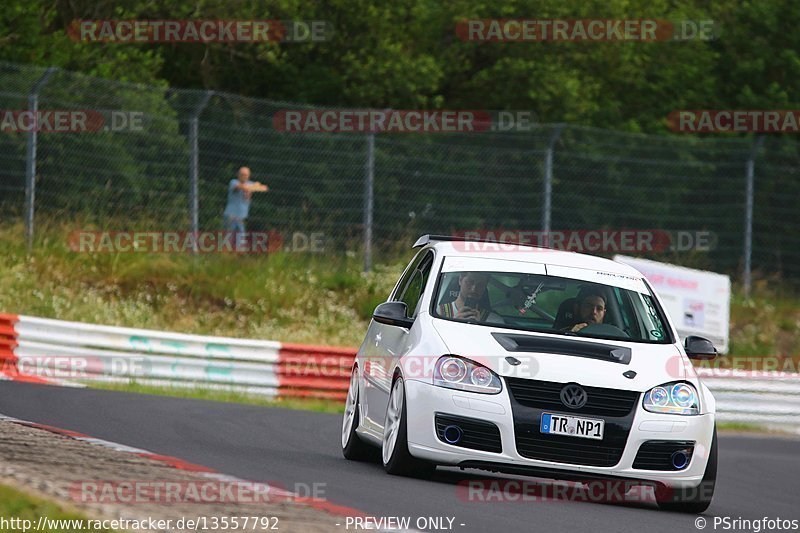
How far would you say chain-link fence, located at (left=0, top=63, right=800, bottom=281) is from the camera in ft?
68.8

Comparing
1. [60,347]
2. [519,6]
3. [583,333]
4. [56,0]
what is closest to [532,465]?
[583,333]

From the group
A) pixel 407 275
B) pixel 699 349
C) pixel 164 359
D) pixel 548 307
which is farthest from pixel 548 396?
pixel 164 359

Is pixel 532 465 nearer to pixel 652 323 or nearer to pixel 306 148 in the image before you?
pixel 652 323

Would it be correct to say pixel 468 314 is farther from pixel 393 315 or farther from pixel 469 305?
pixel 393 315

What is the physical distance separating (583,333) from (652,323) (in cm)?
65

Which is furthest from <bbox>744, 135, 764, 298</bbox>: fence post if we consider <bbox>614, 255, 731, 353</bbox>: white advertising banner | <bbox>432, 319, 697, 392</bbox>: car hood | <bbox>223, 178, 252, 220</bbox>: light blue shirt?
<bbox>432, 319, 697, 392</bbox>: car hood

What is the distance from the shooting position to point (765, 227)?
23906 mm

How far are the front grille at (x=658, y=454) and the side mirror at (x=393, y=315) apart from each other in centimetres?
174

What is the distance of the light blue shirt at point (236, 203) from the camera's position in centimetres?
2144

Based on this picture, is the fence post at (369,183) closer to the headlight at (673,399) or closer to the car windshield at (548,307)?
the car windshield at (548,307)

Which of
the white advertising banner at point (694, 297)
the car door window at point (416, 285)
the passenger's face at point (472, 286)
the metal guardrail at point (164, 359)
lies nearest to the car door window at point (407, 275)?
the car door window at point (416, 285)

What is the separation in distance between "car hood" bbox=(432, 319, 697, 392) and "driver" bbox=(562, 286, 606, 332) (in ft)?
1.53

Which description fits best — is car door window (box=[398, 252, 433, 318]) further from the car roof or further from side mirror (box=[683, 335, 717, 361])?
side mirror (box=[683, 335, 717, 361])

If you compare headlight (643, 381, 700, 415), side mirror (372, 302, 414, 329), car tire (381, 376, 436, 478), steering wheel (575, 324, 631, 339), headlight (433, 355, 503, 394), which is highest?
side mirror (372, 302, 414, 329)
